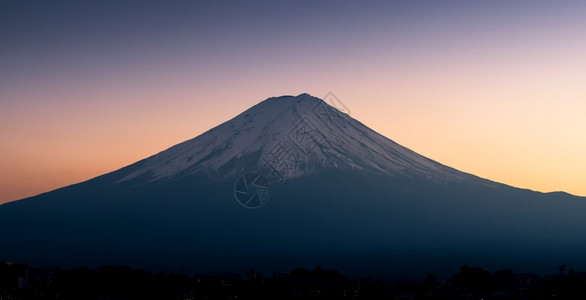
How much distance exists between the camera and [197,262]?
582 feet

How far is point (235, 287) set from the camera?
376 feet

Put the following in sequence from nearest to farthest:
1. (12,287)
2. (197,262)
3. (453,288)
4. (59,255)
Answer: (12,287), (453,288), (197,262), (59,255)

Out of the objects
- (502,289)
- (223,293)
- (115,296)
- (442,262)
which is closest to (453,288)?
(502,289)

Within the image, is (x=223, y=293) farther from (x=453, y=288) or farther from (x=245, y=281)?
(x=453, y=288)

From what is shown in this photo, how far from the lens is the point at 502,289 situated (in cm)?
12481

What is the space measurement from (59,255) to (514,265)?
83.4 m

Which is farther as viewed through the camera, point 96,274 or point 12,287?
point 96,274

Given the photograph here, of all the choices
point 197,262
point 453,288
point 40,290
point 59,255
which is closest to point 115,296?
point 40,290

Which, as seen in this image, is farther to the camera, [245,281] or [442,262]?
[442,262]

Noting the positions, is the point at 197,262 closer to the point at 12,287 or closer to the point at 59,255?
the point at 59,255

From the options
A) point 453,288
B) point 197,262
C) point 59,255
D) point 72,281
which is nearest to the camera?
point 72,281

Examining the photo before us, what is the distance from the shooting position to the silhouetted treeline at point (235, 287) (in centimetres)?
10806

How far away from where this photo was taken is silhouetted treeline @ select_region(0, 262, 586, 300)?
108062 millimetres

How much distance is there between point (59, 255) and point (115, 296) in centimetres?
8449
